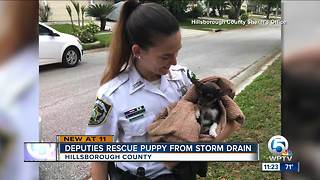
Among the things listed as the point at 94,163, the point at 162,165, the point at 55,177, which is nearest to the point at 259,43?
the point at 162,165

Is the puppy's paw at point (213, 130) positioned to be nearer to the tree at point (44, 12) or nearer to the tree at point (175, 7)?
the tree at point (175, 7)

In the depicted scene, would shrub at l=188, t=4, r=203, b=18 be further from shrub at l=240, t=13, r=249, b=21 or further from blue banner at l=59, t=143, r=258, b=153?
blue banner at l=59, t=143, r=258, b=153

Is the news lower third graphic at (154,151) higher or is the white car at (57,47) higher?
the white car at (57,47)

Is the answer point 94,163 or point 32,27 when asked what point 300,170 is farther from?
point 32,27

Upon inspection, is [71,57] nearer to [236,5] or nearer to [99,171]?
[99,171]

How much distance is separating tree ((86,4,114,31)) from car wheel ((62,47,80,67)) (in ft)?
0.75

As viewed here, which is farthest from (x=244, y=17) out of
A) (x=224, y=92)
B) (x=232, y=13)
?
(x=224, y=92)

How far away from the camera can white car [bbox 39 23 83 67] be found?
2480 mm

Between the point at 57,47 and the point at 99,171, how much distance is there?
0.76 m

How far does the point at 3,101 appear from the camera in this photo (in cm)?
243

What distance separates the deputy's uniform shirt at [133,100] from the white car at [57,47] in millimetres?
485

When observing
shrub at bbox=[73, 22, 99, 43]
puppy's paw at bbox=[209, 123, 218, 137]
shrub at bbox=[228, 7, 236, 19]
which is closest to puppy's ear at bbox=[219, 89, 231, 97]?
puppy's paw at bbox=[209, 123, 218, 137]

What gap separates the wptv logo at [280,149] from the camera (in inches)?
91.1

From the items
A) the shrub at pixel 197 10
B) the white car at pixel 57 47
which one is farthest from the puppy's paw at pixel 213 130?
the white car at pixel 57 47
